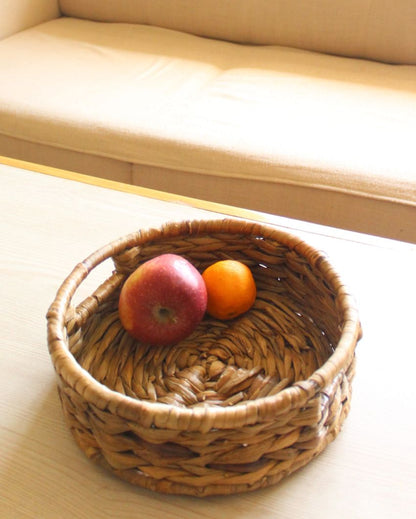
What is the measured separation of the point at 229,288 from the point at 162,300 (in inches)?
3.3

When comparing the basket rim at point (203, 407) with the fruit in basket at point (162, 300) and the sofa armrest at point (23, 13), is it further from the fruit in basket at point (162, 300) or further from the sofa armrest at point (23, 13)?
the sofa armrest at point (23, 13)

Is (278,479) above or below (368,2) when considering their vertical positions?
below

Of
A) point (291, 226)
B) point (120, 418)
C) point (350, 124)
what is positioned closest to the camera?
point (120, 418)

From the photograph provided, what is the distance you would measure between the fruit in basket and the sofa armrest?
1.43 m

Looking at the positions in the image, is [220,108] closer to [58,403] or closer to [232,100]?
[232,100]

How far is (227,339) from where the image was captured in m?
0.68

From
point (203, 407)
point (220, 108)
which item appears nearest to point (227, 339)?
point (203, 407)

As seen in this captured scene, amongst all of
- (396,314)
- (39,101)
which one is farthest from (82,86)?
(396,314)

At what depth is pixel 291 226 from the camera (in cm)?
85

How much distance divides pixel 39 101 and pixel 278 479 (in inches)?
44.7

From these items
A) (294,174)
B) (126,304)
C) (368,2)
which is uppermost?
(368,2)

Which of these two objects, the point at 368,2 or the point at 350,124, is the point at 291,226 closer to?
the point at 350,124

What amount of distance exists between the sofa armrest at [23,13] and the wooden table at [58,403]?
1.02m

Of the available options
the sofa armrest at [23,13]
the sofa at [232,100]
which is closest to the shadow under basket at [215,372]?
the sofa at [232,100]
